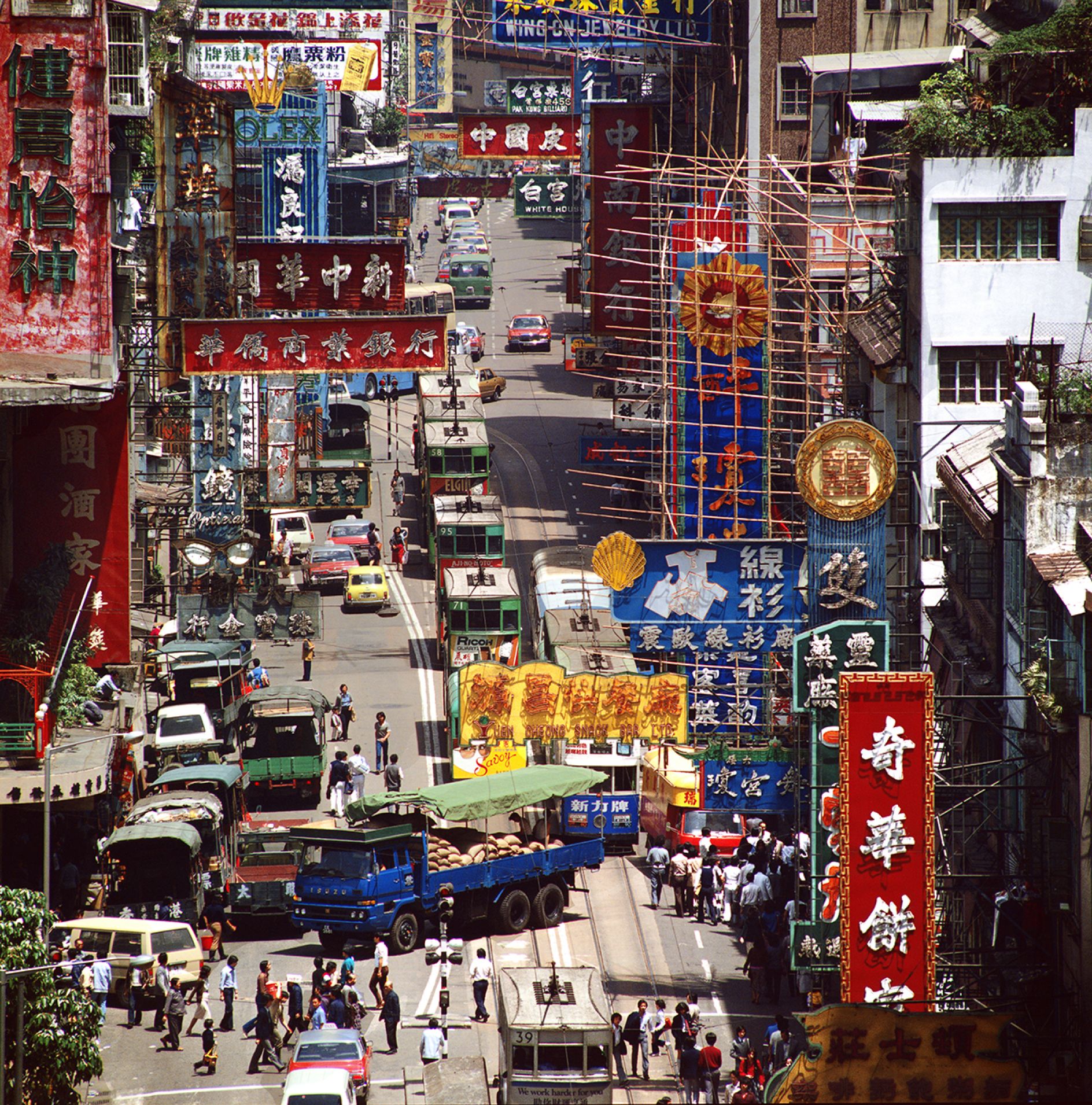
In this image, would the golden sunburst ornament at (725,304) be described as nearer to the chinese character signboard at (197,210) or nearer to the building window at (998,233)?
the building window at (998,233)

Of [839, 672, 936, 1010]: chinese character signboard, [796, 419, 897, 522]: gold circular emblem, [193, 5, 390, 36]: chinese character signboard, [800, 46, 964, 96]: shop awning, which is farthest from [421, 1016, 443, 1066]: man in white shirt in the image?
[193, 5, 390, 36]: chinese character signboard

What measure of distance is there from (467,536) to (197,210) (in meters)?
12.4

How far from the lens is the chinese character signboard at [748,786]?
4200 centimetres

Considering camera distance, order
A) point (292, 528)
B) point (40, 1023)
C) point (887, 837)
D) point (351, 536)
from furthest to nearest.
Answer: point (292, 528)
point (351, 536)
point (887, 837)
point (40, 1023)

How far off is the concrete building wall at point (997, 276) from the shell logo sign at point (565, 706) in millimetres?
7771

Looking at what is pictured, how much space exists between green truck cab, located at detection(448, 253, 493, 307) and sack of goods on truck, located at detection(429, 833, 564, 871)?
70545mm

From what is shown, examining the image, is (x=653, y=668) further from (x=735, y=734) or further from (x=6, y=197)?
(x=6, y=197)

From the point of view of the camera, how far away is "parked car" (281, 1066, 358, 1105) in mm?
32250

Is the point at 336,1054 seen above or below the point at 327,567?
below

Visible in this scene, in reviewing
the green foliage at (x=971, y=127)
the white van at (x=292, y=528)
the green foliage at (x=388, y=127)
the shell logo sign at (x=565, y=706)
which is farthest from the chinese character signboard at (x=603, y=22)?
the green foliage at (x=388, y=127)

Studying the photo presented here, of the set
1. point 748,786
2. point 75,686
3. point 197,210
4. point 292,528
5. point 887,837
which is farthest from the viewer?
point 292,528

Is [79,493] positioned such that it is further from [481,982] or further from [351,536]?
[351,536]

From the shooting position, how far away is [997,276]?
1887 inches

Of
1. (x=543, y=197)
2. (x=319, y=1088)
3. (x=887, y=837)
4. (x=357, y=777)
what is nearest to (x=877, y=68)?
(x=357, y=777)
